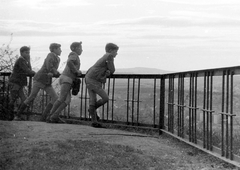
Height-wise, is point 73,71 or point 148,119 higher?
point 73,71

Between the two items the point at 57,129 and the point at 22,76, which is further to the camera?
the point at 22,76

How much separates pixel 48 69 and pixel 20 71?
1.03m

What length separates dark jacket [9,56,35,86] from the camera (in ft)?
36.5

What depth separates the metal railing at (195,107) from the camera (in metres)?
6.53

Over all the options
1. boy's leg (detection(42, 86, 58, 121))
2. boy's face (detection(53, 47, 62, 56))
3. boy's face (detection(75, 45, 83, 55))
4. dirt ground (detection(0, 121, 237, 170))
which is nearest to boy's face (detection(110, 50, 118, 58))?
boy's face (detection(75, 45, 83, 55))

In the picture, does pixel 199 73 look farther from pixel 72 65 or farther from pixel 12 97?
pixel 12 97

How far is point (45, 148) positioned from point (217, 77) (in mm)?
2700

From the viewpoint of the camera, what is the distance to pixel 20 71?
443 inches

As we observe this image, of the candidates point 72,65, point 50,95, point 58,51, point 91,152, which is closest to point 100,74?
point 72,65

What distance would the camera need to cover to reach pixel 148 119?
11375mm

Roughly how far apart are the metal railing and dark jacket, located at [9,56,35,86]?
1103mm

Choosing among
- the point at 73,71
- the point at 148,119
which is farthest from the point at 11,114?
the point at 148,119

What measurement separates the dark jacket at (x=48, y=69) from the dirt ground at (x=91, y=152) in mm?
2087

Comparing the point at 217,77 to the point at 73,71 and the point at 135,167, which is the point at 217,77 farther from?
the point at 73,71
